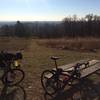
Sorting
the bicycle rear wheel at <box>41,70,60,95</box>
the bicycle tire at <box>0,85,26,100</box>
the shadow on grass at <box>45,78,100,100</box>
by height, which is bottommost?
the shadow on grass at <box>45,78,100,100</box>

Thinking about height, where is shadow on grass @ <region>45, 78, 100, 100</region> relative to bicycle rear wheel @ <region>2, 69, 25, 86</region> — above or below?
below

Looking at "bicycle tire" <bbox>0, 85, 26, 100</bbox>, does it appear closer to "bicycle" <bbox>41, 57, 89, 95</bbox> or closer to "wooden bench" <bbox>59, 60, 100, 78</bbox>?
"bicycle" <bbox>41, 57, 89, 95</bbox>

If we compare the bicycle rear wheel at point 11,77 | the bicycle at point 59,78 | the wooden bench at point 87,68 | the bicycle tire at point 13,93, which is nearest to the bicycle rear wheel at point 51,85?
the bicycle at point 59,78

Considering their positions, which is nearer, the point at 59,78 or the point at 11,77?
the point at 59,78

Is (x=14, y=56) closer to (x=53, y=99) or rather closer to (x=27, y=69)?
(x=53, y=99)

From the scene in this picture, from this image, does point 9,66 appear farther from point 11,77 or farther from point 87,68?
point 87,68

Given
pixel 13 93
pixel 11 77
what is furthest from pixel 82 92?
pixel 11 77

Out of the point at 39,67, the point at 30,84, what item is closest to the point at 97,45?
the point at 39,67

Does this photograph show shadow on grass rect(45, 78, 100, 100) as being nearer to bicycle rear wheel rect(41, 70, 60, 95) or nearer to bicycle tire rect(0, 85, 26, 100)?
bicycle rear wheel rect(41, 70, 60, 95)

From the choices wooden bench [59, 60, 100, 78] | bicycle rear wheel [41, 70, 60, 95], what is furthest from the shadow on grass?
wooden bench [59, 60, 100, 78]

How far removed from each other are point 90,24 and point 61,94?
130 feet

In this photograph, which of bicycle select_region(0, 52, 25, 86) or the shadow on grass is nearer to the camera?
the shadow on grass

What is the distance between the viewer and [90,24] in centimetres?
4412

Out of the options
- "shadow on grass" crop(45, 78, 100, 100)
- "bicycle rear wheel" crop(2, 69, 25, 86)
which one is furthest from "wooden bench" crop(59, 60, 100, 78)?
"bicycle rear wheel" crop(2, 69, 25, 86)
